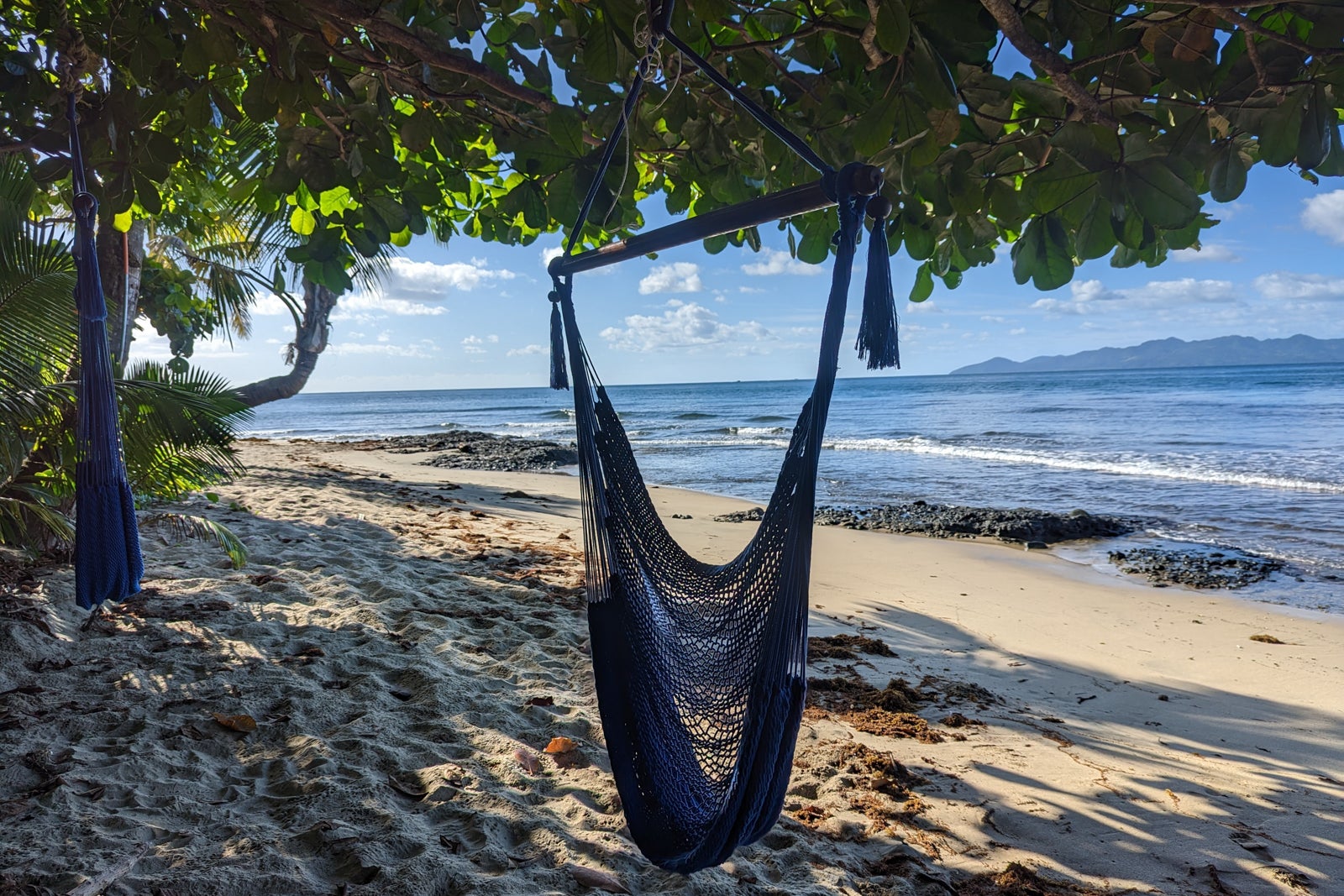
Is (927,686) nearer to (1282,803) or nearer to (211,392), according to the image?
(1282,803)

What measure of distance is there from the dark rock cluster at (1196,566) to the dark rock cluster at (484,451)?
4.94 metres

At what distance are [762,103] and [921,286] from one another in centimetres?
51

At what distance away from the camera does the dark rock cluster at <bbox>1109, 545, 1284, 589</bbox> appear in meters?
3.97

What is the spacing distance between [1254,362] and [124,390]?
171ft

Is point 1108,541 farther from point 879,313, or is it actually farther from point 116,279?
point 116,279

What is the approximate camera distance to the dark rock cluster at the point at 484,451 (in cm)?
894

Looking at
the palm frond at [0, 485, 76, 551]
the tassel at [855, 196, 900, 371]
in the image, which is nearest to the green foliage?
the palm frond at [0, 485, 76, 551]

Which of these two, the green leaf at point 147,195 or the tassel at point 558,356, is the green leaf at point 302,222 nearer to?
the green leaf at point 147,195

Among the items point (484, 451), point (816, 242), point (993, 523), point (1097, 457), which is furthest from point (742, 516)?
point (1097, 457)

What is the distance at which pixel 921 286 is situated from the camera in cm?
156

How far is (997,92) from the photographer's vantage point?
105cm

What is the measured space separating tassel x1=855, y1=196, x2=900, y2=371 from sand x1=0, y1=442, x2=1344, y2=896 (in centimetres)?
96

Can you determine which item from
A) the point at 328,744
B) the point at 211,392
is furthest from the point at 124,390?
the point at 328,744

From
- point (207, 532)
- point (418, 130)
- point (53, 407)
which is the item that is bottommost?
point (207, 532)
